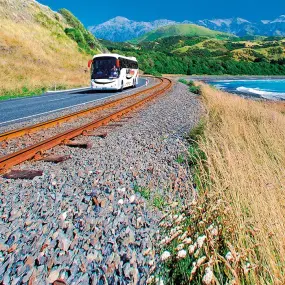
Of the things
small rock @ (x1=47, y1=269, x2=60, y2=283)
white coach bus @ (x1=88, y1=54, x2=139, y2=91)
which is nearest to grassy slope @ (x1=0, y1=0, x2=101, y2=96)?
white coach bus @ (x1=88, y1=54, x2=139, y2=91)

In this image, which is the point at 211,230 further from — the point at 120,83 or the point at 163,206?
the point at 120,83

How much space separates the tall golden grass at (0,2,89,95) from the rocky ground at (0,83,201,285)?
2195 cm

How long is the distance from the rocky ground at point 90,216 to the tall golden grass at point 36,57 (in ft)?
72.0

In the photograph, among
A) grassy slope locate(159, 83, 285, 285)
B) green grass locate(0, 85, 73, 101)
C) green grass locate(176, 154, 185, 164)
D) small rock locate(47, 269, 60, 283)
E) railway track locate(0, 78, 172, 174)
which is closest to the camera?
grassy slope locate(159, 83, 285, 285)

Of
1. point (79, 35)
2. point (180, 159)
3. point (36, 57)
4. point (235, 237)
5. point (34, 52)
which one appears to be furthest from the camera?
point (79, 35)

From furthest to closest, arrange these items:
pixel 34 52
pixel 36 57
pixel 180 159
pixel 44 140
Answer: pixel 34 52, pixel 36 57, pixel 44 140, pixel 180 159

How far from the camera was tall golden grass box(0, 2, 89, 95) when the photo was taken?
32.4 meters

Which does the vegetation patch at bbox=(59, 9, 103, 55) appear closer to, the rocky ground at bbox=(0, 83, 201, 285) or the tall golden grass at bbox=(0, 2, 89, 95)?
the tall golden grass at bbox=(0, 2, 89, 95)

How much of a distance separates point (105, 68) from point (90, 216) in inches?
869

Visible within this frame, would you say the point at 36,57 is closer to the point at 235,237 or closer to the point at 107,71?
the point at 107,71

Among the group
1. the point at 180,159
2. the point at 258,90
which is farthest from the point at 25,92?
the point at 258,90

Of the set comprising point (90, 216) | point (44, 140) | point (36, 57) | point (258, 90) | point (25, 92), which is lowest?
point (258, 90)

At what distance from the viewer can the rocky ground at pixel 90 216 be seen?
2854 mm

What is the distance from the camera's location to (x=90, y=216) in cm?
379
